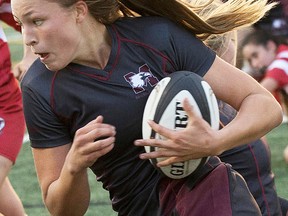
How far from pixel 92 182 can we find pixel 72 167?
3057 millimetres

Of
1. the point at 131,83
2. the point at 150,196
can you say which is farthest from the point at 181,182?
the point at 131,83

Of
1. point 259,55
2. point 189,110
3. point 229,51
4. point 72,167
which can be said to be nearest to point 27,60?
point 229,51

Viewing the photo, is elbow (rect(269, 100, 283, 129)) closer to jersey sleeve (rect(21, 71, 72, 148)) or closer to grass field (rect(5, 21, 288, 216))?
jersey sleeve (rect(21, 71, 72, 148))

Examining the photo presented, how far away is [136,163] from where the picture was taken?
12.0 feet

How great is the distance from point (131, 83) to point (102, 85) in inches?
4.3

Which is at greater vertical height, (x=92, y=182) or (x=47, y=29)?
(x=47, y=29)

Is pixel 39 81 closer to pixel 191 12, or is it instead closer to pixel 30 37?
pixel 30 37

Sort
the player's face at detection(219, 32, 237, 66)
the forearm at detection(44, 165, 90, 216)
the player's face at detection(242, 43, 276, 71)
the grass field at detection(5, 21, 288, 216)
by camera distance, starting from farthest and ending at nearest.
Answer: the player's face at detection(242, 43, 276, 71) < the grass field at detection(5, 21, 288, 216) < the player's face at detection(219, 32, 237, 66) < the forearm at detection(44, 165, 90, 216)

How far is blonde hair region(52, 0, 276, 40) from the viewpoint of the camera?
3.60m

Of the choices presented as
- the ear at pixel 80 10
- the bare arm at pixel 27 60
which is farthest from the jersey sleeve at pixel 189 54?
the bare arm at pixel 27 60

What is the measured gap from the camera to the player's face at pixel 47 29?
334 cm

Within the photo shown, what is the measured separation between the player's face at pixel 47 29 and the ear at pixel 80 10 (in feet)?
0.19

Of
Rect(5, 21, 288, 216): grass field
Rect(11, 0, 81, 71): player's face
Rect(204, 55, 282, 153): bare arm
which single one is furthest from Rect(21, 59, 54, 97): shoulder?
Rect(5, 21, 288, 216): grass field

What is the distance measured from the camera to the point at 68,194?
3.51 metres
